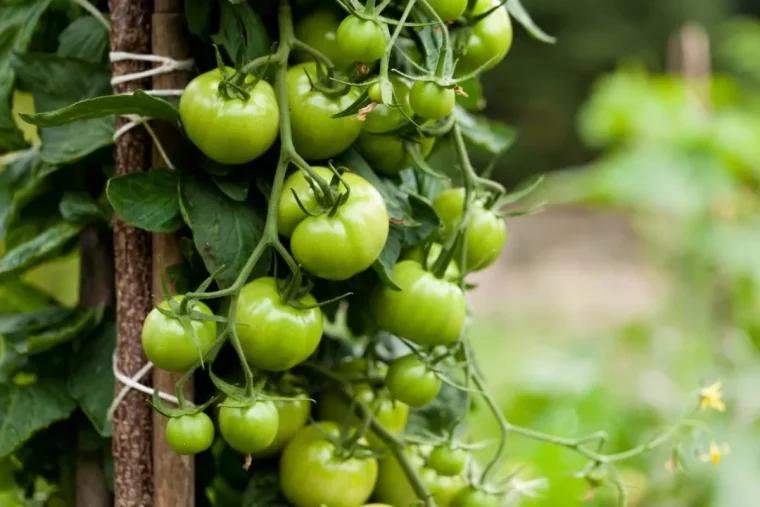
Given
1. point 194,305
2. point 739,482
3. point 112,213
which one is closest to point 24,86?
point 112,213

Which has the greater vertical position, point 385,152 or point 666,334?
point 385,152

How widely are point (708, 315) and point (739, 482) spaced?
573 millimetres

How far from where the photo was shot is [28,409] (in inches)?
29.1

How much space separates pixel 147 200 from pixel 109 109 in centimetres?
7

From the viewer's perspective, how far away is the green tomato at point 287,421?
0.70m

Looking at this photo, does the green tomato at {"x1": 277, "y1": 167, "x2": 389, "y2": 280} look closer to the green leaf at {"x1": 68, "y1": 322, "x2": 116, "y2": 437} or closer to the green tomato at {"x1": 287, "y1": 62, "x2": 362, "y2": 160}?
the green tomato at {"x1": 287, "y1": 62, "x2": 362, "y2": 160}

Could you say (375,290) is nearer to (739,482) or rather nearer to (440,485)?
(440,485)

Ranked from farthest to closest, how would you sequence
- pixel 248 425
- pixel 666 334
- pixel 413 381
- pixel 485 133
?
pixel 666 334, pixel 485 133, pixel 413 381, pixel 248 425

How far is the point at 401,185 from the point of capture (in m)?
0.72

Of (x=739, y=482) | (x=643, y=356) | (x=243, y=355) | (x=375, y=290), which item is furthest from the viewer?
(x=643, y=356)

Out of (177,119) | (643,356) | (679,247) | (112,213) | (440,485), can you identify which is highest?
(177,119)

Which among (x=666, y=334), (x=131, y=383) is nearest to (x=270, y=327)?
(x=131, y=383)

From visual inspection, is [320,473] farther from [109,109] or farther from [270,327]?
[109,109]

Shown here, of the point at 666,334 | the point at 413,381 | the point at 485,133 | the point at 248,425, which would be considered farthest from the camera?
the point at 666,334
